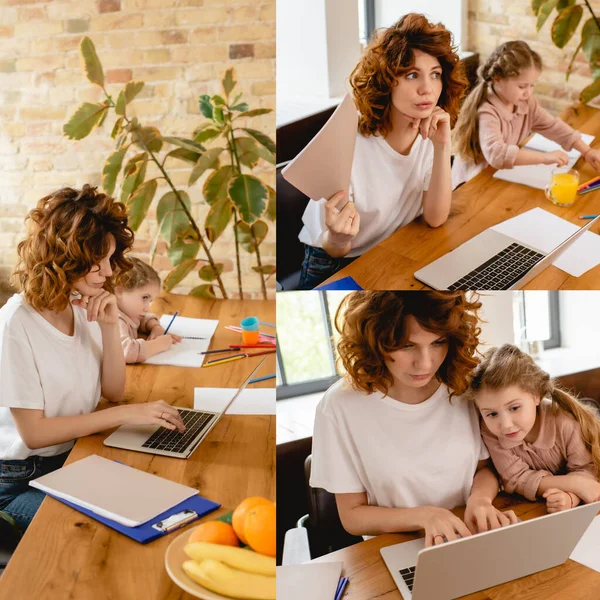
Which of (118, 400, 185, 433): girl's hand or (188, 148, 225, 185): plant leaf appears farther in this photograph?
(188, 148, 225, 185): plant leaf

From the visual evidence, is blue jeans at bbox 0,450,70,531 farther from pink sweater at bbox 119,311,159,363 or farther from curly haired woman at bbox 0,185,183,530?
pink sweater at bbox 119,311,159,363

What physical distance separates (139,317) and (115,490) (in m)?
0.87

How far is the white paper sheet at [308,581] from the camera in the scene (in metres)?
1.07

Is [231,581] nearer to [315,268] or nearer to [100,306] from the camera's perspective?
[315,268]

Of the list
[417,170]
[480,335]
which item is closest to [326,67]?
[417,170]

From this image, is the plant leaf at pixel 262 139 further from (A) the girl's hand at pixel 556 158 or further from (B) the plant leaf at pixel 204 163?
(A) the girl's hand at pixel 556 158

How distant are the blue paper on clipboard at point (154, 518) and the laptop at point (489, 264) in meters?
0.57

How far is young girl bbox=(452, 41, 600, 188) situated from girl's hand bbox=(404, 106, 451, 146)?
5 centimetres

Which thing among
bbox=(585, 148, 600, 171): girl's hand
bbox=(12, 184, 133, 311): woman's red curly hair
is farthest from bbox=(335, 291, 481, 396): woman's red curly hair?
bbox=(12, 184, 133, 311): woman's red curly hair

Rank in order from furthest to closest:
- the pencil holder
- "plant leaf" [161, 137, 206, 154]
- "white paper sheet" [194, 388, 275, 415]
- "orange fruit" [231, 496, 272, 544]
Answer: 1. "plant leaf" [161, 137, 206, 154]
2. the pencil holder
3. "white paper sheet" [194, 388, 275, 415]
4. "orange fruit" [231, 496, 272, 544]

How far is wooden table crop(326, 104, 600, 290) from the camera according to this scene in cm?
112

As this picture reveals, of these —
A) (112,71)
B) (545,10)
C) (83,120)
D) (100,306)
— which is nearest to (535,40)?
(545,10)

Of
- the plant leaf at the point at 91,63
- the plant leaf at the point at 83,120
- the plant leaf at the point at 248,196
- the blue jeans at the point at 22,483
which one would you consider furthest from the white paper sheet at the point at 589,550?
the plant leaf at the point at 91,63

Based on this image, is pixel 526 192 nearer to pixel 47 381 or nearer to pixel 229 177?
pixel 47 381
